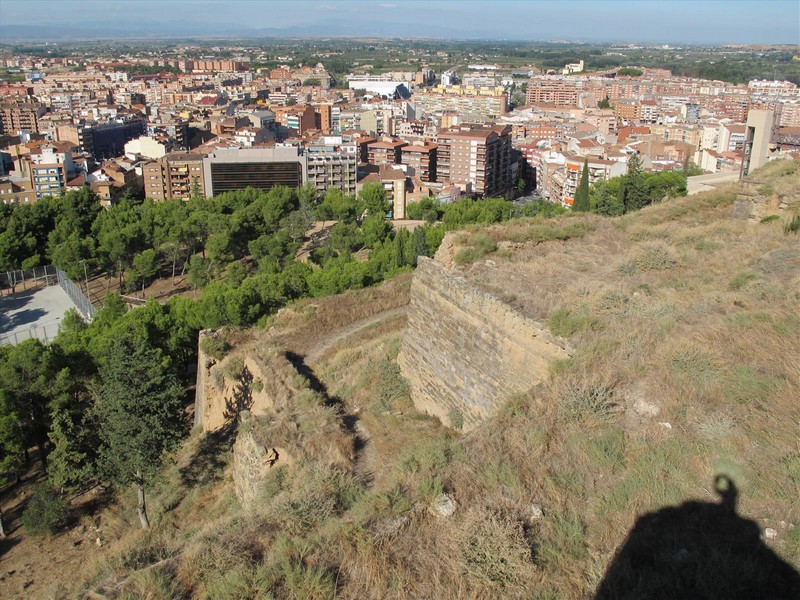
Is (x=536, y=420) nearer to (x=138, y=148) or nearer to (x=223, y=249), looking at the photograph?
(x=223, y=249)

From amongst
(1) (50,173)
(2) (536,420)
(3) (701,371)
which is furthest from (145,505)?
(1) (50,173)

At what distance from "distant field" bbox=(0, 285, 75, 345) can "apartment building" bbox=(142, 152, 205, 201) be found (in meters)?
22.7

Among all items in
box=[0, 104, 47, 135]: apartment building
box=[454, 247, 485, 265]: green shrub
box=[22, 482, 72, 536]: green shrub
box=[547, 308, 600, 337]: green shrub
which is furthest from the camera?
box=[0, 104, 47, 135]: apartment building

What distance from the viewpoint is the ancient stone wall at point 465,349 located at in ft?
22.7

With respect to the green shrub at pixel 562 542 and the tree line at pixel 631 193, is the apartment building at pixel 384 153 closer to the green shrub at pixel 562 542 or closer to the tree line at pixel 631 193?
the tree line at pixel 631 193

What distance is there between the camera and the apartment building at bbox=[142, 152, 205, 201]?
48.5 m

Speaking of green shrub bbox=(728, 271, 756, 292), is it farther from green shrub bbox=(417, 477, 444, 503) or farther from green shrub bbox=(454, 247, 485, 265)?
green shrub bbox=(417, 477, 444, 503)

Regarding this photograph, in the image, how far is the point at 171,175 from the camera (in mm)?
48844

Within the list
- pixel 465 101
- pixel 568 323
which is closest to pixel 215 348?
pixel 568 323

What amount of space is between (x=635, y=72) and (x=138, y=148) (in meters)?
121

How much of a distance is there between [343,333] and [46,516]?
204 inches

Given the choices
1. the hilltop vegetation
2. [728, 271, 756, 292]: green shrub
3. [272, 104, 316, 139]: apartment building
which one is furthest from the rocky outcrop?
[272, 104, 316, 139]: apartment building

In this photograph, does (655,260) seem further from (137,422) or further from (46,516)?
(46,516)

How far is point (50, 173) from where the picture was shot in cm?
4609
